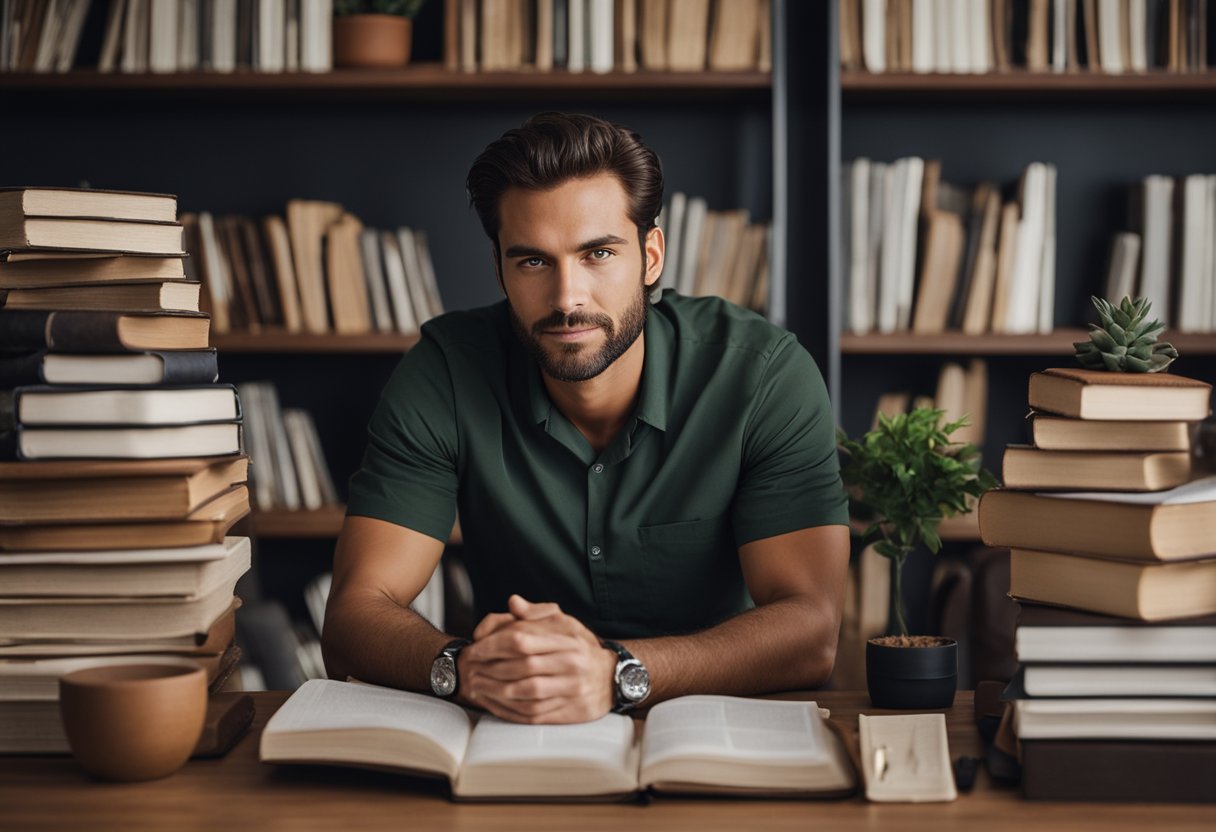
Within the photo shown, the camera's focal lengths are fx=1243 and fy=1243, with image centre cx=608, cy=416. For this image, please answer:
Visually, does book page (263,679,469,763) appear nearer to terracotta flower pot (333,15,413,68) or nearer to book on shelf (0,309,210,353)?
book on shelf (0,309,210,353)

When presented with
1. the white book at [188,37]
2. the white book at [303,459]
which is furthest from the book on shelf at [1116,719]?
the white book at [188,37]

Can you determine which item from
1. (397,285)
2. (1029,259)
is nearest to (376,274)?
(397,285)

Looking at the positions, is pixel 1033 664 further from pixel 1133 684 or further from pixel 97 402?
pixel 97 402

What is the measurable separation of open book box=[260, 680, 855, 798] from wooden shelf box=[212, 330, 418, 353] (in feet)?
5.09

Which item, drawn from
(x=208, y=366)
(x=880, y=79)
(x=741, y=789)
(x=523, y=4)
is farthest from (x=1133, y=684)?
(x=523, y=4)

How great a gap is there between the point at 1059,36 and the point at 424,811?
85.3 inches

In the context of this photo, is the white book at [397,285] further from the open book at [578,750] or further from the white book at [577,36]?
the open book at [578,750]

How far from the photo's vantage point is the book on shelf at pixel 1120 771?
3.18ft

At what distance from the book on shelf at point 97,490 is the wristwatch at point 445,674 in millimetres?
280

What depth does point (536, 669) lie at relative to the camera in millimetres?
1117

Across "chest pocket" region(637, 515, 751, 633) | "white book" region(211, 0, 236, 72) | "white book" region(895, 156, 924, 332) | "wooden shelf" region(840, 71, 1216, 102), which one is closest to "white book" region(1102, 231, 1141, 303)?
"wooden shelf" region(840, 71, 1216, 102)

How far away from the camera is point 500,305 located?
191 cm

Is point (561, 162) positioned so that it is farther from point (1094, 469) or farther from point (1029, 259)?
point (1029, 259)

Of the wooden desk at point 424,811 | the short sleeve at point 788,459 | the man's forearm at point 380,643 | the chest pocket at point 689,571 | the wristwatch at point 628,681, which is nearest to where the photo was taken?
the wooden desk at point 424,811
